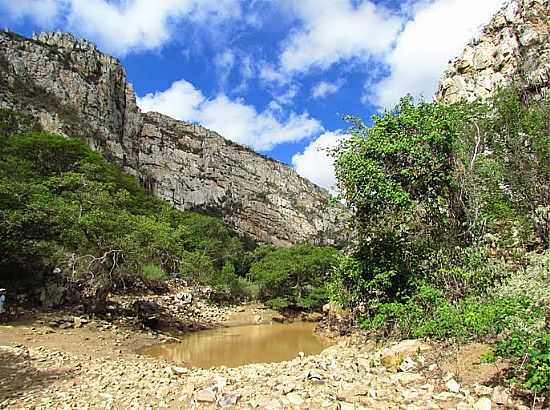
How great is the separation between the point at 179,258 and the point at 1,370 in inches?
435

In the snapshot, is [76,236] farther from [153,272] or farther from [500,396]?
[500,396]

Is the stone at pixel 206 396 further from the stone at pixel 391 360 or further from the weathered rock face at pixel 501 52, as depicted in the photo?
the weathered rock face at pixel 501 52

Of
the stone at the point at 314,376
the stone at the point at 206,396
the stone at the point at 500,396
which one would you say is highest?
the stone at the point at 500,396

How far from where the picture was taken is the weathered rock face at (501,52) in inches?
1073

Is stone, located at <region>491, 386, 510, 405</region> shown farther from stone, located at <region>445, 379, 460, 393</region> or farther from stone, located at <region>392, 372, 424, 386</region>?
stone, located at <region>392, 372, 424, 386</region>

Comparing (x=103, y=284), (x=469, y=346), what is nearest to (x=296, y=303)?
(x=103, y=284)

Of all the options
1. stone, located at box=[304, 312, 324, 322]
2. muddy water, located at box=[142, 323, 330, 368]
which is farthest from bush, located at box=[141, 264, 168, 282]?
stone, located at box=[304, 312, 324, 322]

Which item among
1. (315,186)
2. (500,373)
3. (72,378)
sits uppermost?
(315,186)

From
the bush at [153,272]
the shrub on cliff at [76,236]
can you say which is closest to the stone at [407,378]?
the shrub on cliff at [76,236]

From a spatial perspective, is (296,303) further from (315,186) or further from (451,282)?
(315,186)

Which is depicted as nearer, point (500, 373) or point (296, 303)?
point (500, 373)

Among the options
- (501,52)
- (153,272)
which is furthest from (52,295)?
(501,52)

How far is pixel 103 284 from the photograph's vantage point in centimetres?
1650

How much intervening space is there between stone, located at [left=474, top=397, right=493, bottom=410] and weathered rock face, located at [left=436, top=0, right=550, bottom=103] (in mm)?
24269
